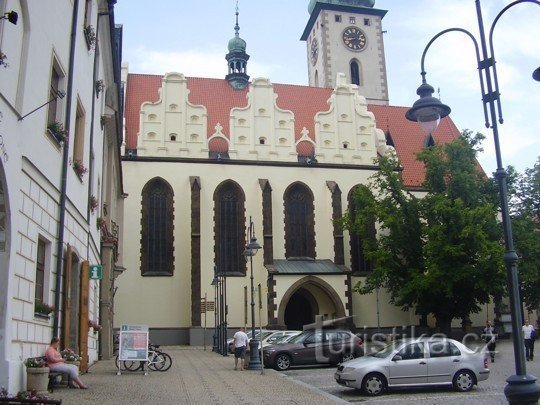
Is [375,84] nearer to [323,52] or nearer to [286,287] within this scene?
[323,52]

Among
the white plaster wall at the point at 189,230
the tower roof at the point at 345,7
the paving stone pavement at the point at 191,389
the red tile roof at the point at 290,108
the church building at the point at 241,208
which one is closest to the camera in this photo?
the paving stone pavement at the point at 191,389

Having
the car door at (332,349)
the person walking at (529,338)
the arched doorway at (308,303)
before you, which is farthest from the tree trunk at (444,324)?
the car door at (332,349)

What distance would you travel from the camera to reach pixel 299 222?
3928cm

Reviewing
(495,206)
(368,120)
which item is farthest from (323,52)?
(495,206)

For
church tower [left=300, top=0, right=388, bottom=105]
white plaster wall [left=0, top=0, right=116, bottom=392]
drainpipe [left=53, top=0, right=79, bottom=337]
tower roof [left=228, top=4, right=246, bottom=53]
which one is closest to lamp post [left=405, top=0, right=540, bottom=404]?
white plaster wall [left=0, top=0, right=116, bottom=392]

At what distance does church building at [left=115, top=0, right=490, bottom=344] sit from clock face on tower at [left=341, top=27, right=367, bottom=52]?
1423cm

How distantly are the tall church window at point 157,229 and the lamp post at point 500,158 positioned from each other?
1125 inches

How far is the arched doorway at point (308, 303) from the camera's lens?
119 feet

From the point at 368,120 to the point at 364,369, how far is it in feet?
95.7

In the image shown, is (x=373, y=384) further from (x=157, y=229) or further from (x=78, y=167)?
(x=157, y=229)

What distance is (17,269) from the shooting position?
32.4 ft

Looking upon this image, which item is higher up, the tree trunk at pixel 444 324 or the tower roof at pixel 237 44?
the tower roof at pixel 237 44

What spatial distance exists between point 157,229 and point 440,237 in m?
16.0

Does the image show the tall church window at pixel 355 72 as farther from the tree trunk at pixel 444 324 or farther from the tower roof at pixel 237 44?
the tree trunk at pixel 444 324
